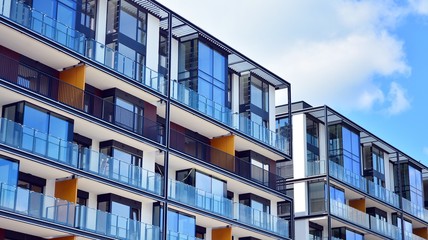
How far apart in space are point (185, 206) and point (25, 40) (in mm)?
12767

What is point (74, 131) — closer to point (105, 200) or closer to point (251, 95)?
point (105, 200)

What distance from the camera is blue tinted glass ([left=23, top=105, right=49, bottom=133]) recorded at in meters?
36.8

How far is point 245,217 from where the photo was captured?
163 feet

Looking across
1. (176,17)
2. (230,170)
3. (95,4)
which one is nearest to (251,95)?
(230,170)

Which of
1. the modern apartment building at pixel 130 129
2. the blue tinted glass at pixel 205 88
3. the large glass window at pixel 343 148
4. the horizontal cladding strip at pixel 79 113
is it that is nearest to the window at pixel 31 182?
the modern apartment building at pixel 130 129

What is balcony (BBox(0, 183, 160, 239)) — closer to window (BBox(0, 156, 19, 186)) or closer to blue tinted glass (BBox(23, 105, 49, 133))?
window (BBox(0, 156, 19, 186))

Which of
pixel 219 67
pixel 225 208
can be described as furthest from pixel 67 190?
pixel 219 67

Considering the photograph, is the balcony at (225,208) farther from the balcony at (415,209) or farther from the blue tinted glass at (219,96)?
the balcony at (415,209)

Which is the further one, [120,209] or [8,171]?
[120,209]

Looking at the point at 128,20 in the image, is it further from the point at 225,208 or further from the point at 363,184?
the point at 363,184

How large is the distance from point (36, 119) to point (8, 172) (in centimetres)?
288

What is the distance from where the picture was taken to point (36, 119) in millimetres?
37250

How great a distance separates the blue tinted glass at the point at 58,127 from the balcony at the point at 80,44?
3.26 metres

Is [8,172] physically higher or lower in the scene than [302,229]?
lower
